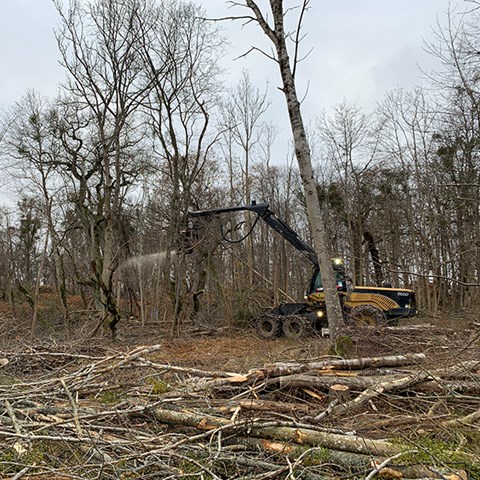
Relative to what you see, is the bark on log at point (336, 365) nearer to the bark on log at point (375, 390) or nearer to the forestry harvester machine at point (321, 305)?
the bark on log at point (375, 390)

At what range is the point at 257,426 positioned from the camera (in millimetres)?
4129

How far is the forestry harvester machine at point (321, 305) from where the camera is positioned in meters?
13.9

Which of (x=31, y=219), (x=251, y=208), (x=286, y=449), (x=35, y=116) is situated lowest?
(x=286, y=449)

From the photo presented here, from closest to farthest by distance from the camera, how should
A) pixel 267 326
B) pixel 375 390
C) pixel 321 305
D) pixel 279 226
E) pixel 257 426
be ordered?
pixel 257 426, pixel 375 390, pixel 321 305, pixel 279 226, pixel 267 326

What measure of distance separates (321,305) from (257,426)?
1039cm

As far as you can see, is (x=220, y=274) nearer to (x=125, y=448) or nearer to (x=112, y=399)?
(x=112, y=399)


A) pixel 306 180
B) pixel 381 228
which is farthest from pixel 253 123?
pixel 306 180

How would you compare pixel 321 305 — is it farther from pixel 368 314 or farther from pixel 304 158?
pixel 304 158

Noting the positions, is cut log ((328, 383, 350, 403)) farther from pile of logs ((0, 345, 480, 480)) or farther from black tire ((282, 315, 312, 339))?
black tire ((282, 315, 312, 339))

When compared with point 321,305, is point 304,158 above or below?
above

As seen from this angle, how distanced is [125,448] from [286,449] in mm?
1342

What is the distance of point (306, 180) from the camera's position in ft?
29.0

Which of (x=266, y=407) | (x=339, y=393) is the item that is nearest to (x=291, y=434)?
(x=266, y=407)

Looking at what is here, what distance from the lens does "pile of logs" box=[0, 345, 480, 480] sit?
11.7ft
